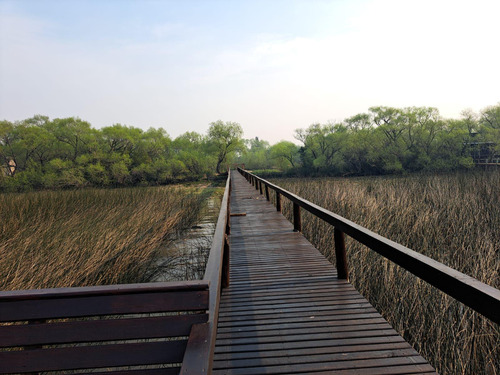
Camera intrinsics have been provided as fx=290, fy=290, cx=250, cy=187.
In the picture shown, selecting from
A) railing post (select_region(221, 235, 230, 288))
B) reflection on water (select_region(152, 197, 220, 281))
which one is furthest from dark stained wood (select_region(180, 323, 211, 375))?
reflection on water (select_region(152, 197, 220, 281))

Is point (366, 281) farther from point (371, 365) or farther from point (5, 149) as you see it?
point (5, 149)

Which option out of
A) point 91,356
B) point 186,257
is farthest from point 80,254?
point 91,356

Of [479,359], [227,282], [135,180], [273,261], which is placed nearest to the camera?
[479,359]

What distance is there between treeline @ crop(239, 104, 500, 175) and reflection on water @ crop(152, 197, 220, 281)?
3461cm

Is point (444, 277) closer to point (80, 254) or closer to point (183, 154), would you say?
point (80, 254)

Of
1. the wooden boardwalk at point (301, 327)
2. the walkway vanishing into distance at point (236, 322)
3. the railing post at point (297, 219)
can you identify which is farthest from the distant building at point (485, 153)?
the walkway vanishing into distance at point (236, 322)

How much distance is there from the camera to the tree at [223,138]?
52872 mm

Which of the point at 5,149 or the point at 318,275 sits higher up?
the point at 5,149

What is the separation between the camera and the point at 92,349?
55.0 inches

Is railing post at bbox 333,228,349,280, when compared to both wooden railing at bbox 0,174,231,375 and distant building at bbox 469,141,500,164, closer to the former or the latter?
wooden railing at bbox 0,174,231,375

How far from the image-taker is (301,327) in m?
2.71

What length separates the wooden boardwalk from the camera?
2160 millimetres

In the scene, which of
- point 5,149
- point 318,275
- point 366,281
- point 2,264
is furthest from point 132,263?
point 5,149

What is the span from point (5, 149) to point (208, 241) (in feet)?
134
